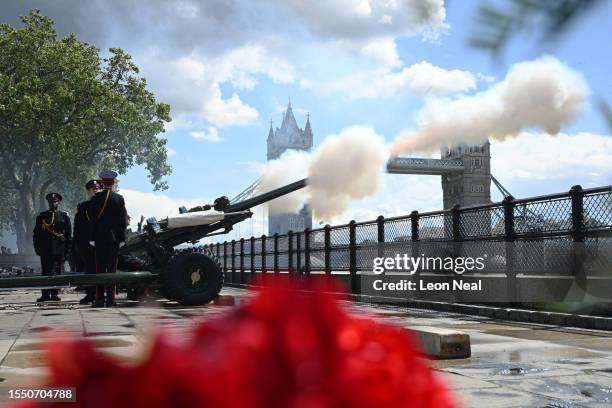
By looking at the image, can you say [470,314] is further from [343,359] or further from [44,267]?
[343,359]

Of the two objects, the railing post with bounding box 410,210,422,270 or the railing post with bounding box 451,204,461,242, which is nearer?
the railing post with bounding box 451,204,461,242

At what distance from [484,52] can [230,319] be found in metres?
0.55

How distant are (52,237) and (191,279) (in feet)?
10.4

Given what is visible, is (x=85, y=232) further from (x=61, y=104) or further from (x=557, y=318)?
(x=61, y=104)

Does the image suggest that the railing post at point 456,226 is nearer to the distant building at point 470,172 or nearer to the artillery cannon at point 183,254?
the artillery cannon at point 183,254

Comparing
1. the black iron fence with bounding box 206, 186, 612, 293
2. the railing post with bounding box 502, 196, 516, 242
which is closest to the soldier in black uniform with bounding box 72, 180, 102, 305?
the black iron fence with bounding box 206, 186, 612, 293

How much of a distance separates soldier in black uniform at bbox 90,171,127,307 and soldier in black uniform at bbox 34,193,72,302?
2.59 metres

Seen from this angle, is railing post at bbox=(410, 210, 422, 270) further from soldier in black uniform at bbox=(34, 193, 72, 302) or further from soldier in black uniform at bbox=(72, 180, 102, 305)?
soldier in black uniform at bbox=(34, 193, 72, 302)

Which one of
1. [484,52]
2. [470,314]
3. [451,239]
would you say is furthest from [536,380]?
[451,239]

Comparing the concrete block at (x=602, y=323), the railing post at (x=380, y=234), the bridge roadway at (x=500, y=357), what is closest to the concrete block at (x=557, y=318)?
the bridge roadway at (x=500, y=357)

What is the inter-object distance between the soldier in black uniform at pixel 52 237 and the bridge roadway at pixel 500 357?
253cm

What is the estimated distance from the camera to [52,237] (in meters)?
12.0

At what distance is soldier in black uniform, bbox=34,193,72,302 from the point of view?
39.1 ft

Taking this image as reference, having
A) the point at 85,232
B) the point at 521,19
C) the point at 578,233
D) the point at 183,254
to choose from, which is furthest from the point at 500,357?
the point at 85,232
